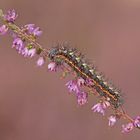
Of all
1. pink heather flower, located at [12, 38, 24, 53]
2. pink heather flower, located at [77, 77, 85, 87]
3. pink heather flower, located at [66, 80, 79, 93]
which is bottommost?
Answer: pink heather flower, located at [77, 77, 85, 87]

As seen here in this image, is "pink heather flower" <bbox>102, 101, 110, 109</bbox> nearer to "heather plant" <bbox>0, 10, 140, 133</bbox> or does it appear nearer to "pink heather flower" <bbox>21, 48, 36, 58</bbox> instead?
"heather plant" <bbox>0, 10, 140, 133</bbox>

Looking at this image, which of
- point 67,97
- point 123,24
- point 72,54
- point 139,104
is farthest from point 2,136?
point 72,54

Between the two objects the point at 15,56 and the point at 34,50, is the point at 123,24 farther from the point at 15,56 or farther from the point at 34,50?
the point at 34,50

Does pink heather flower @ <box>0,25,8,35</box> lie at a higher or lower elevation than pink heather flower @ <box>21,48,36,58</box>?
higher

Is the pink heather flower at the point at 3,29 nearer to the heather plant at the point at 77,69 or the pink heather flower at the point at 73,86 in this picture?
the heather plant at the point at 77,69

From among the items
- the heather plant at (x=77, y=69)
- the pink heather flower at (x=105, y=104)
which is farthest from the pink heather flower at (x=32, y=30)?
the pink heather flower at (x=105, y=104)

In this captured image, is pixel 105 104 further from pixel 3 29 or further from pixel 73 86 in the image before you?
pixel 3 29

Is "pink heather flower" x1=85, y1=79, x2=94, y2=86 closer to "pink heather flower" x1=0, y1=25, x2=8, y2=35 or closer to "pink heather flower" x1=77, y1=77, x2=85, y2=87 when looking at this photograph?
"pink heather flower" x1=77, y1=77, x2=85, y2=87

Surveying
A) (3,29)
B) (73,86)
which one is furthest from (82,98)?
(3,29)

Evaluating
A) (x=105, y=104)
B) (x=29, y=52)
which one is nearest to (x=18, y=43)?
(x=29, y=52)

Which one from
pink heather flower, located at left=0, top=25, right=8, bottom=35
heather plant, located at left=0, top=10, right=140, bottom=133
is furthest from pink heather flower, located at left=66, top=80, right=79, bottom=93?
pink heather flower, located at left=0, top=25, right=8, bottom=35

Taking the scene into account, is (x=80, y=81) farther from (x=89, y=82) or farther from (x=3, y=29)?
(x=3, y=29)
